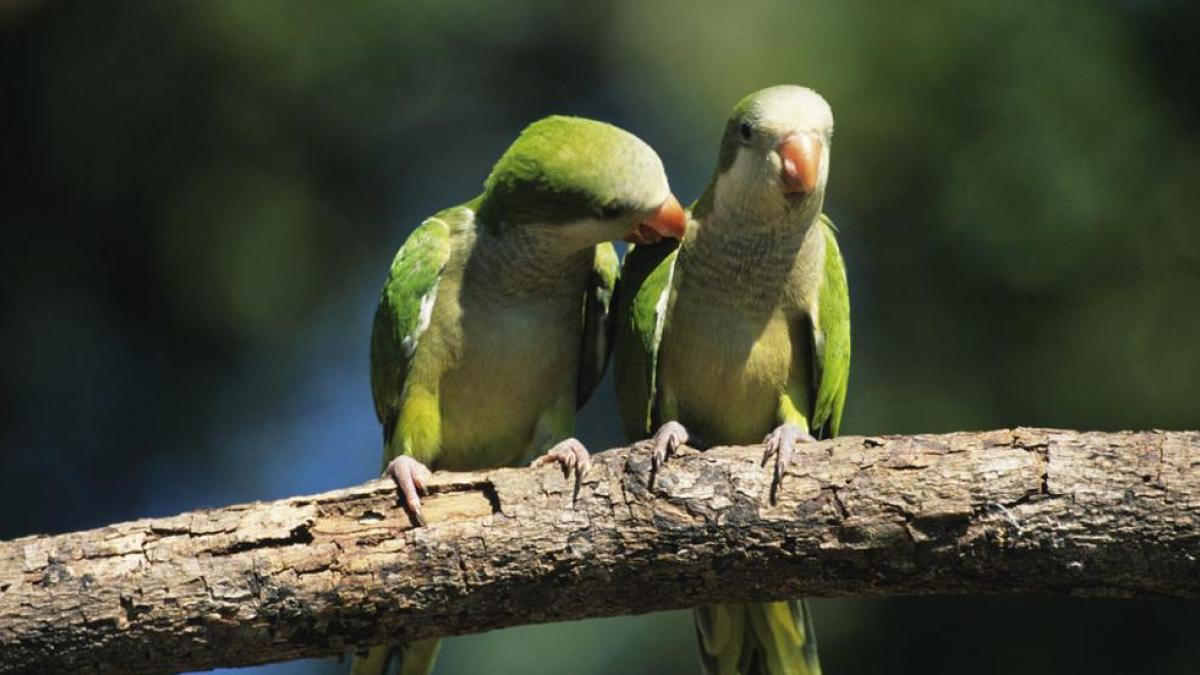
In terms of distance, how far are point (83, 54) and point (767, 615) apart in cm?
713

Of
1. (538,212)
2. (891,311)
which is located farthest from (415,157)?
(538,212)

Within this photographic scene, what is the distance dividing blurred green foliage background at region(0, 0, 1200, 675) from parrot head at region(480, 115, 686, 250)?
11.4 ft

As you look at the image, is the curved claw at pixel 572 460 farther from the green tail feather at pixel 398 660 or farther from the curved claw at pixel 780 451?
the green tail feather at pixel 398 660

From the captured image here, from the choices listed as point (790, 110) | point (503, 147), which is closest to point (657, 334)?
point (790, 110)

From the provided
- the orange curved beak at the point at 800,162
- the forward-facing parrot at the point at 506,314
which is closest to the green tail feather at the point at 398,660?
the forward-facing parrot at the point at 506,314

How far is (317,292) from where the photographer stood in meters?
10.4

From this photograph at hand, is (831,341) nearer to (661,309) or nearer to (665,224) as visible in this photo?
(661,309)

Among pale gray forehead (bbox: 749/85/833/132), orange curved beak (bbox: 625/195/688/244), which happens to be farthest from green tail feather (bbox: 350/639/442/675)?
pale gray forehead (bbox: 749/85/833/132)

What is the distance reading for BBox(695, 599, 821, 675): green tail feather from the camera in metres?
5.49

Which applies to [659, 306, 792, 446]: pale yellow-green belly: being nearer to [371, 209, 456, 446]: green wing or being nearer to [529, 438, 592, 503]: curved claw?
[529, 438, 592, 503]: curved claw

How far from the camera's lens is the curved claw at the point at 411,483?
439cm

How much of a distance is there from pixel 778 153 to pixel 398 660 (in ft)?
7.50

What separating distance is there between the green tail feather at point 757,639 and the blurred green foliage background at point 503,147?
9.53 ft

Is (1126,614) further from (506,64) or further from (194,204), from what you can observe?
(194,204)
